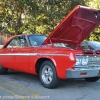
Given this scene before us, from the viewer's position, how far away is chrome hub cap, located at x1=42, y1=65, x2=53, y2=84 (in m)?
6.52

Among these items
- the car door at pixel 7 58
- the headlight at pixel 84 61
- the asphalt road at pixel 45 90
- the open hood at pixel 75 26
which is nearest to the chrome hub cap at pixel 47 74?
the asphalt road at pixel 45 90

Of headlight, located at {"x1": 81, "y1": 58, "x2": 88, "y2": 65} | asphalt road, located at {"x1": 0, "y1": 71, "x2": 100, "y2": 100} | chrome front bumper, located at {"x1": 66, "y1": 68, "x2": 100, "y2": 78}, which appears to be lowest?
asphalt road, located at {"x1": 0, "y1": 71, "x2": 100, "y2": 100}

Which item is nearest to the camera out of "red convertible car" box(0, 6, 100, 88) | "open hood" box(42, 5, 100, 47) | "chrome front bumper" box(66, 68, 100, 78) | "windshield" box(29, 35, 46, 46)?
"chrome front bumper" box(66, 68, 100, 78)

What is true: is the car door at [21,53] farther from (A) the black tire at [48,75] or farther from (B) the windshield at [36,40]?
(A) the black tire at [48,75]

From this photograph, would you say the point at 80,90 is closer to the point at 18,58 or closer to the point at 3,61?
the point at 18,58

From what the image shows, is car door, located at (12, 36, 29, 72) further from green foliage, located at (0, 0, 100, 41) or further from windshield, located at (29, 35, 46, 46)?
green foliage, located at (0, 0, 100, 41)

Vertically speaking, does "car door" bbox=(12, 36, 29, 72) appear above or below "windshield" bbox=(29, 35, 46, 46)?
below

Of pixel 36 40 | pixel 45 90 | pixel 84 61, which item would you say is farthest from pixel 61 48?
pixel 36 40

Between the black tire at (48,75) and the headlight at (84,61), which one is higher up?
the headlight at (84,61)

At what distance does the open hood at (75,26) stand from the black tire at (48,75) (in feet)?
2.76

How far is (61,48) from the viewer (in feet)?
21.1

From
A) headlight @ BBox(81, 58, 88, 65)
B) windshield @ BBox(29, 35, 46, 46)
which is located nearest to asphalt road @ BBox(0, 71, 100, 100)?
headlight @ BBox(81, 58, 88, 65)

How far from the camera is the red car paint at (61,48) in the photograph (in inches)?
238

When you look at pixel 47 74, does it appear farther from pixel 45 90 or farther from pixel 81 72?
pixel 81 72
